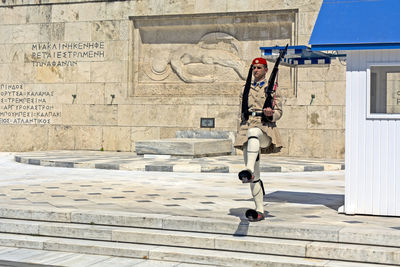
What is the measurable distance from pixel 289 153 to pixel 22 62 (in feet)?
32.9

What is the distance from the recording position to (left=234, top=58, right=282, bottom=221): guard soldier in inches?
312

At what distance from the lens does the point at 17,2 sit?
941 inches

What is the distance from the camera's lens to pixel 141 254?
7.56 meters

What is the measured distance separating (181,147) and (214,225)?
10296 mm

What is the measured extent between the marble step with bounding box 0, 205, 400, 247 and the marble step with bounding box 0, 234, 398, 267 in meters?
0.36

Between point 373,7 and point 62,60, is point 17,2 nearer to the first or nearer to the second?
point 62,60

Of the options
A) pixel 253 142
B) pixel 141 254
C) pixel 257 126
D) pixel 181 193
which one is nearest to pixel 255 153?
pixel 253 142

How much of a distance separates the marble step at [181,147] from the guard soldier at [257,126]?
10.00 metres

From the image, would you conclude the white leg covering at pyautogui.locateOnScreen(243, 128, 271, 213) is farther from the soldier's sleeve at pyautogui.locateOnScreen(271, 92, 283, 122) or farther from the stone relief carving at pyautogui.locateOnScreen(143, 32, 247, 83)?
the stone relief carving at pyautogui.locateOnScreen(143, 32, 247, 83)

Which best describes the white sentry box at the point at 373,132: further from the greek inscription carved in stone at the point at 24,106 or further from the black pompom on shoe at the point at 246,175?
the greek inscription carved in stone at the point at 24,106

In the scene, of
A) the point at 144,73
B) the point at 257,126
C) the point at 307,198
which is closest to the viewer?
the point at 257,126

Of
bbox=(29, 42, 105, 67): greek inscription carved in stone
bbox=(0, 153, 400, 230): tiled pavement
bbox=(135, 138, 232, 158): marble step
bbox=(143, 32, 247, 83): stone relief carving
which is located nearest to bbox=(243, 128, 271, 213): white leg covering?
bbox=(0, 153, 400, 230): tiled pavement

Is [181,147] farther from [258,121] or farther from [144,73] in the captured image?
[258,121]

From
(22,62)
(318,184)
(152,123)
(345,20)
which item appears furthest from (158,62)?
(345,20)
